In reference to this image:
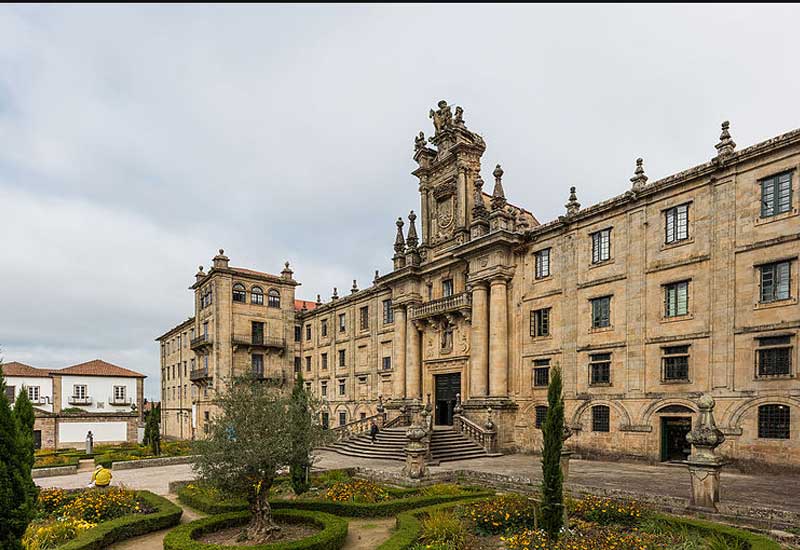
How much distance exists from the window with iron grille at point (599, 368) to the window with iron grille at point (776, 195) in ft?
29.8

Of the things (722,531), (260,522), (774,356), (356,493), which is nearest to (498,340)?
(774,356)

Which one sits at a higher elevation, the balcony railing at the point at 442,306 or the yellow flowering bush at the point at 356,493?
the balcony railing at the point at 442,306

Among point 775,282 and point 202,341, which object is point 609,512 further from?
point 202,341

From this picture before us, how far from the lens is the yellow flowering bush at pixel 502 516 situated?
40.9 feet

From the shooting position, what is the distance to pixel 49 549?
11.7 metres

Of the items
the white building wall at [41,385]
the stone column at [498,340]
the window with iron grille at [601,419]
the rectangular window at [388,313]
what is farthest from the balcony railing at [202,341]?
the window with iron grille at [601,419]

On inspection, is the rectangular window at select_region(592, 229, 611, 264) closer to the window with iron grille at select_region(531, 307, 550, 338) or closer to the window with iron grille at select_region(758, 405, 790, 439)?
the window with iron grille at select_region(531, 307, 550, 338)

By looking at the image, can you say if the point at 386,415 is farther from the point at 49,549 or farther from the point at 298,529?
the point at 49,549

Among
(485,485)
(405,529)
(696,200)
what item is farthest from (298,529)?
(696,200)

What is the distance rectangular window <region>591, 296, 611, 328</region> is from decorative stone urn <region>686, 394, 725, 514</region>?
38.5 ft

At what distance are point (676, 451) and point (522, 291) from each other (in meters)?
10.9

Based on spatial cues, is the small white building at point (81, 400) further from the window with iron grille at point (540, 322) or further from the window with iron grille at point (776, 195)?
the window with iron grille at point (776, 195)

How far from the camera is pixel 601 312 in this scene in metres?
25.4

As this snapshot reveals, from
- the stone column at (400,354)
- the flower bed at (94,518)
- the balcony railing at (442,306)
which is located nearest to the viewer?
the flower bed at (94,518)
